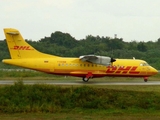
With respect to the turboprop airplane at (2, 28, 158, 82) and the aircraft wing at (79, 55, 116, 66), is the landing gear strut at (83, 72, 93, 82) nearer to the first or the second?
the turboprop airplane at (2, 28, 158, 82)

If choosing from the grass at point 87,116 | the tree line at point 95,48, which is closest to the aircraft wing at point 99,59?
the grass at point 87,116

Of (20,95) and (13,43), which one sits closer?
(20,95)

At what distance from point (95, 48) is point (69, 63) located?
47547 mm

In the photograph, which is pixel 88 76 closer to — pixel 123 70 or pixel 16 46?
pixel 123 70

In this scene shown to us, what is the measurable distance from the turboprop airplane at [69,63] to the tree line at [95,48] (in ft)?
80.2

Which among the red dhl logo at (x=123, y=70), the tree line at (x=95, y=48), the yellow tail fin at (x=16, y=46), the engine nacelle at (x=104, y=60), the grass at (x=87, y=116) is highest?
the tree line at (x=95, y=48)

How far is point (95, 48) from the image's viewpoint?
86.6m

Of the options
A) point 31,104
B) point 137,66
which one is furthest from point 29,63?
point 31,104

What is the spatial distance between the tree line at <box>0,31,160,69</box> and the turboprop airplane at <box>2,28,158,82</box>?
80.2ft

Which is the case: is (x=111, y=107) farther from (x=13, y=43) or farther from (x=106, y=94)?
(x=13, y=43)

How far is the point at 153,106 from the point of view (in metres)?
25.3

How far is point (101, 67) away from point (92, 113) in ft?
52.3

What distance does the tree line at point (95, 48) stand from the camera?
74.8 metres

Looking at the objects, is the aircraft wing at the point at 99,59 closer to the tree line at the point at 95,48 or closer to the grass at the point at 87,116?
the grass at the point at 87,116
